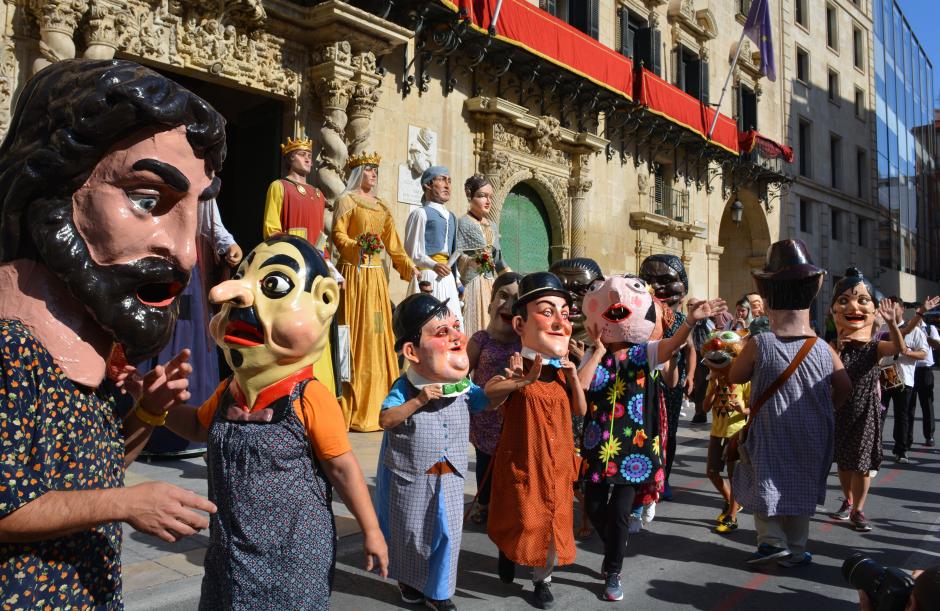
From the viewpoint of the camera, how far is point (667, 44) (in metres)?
16.3

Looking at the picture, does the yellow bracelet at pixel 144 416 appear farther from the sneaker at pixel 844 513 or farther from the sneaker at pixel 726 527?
the sneaker at pixel 844 513

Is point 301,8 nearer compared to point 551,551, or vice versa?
point 551,551

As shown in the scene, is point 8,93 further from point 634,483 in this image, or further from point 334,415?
point 634,483

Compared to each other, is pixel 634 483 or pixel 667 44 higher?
pixel 667 44

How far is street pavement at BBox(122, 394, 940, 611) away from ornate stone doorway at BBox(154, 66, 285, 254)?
390 centimetres

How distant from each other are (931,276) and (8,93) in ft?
145

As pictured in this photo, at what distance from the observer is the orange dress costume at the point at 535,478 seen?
3.35 metres

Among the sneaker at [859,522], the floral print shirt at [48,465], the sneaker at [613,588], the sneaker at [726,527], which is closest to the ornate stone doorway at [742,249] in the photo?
the sneaker at [859,522]

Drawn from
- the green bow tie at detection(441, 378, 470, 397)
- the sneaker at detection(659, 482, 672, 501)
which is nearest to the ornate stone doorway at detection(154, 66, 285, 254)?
the sneaker at detection(659, 482, 672, 501)

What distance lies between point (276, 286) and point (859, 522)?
4.60 meters

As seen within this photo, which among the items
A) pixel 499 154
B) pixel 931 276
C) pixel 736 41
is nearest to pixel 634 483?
pixel 499 154

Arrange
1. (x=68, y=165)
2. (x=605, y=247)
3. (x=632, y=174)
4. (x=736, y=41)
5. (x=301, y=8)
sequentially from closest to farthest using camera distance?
1. (x=68, y=165)
2. (x=301, y=8)
3. (x=605, y=247)
4. (x=632, y=174)
5. (x=736, y=41)

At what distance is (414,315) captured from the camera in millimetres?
3154

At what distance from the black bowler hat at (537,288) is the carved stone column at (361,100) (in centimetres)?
509
